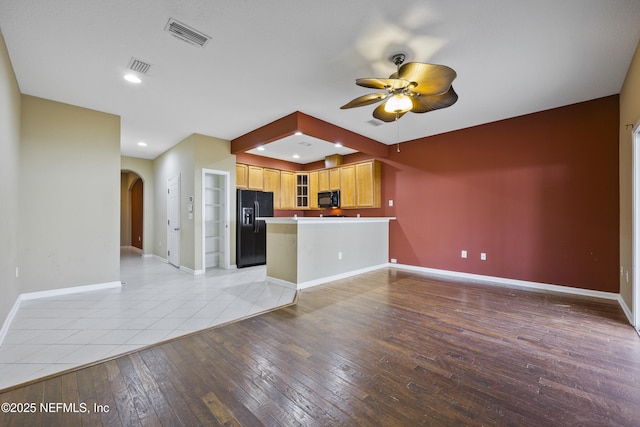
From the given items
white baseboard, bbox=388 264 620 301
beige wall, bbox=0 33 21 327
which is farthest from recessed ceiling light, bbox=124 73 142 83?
white baseboard, bbox=388 264 620 301

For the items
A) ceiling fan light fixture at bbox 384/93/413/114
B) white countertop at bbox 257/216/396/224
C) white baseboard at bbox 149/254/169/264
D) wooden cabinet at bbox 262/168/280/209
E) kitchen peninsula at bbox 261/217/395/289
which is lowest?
white baseboard at bbox 149/254/169/264

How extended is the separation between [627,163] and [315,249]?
393cm

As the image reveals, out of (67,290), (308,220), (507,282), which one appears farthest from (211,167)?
(507,282)

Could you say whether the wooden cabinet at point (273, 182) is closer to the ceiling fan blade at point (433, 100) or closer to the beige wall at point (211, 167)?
the beige wall at point (211, 167)

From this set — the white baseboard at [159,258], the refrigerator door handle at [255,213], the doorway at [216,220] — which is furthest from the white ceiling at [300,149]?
the white baseboard at [159,258]

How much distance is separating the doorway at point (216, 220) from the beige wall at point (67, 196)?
66.8 inches

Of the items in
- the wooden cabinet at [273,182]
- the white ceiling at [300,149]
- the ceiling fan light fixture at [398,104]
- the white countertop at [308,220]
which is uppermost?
the white ceiling at [300,149]

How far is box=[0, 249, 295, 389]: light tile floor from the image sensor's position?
2.08m

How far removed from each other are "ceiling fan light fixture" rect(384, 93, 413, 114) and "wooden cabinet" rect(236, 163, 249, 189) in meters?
4.34

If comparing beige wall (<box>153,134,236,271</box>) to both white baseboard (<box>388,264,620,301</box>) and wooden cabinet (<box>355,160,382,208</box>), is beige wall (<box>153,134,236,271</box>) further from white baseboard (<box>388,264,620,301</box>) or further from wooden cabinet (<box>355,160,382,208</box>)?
white baseboard (<box>388,264,620,301</box>)

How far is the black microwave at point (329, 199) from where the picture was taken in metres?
6.77

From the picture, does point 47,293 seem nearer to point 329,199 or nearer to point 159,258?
point 159,258

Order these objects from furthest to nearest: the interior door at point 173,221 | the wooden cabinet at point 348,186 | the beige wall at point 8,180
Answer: the wooden cabinet at point 348,186
the interior door at point 173,221
the beige wall at point 8,180

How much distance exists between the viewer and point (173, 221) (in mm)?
5996
